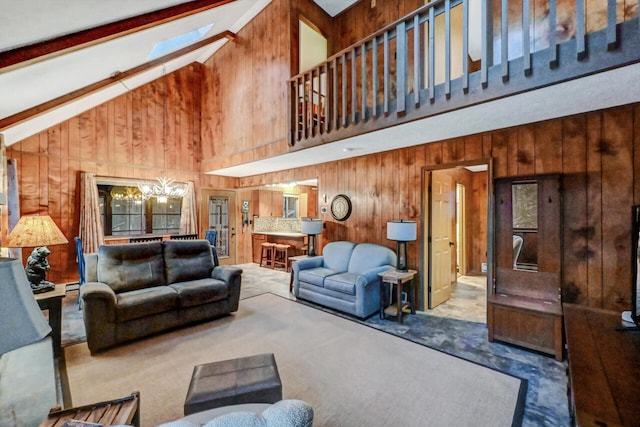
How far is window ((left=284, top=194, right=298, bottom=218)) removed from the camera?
9141 mm

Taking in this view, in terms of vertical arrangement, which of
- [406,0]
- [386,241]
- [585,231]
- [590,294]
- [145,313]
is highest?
[406,0]

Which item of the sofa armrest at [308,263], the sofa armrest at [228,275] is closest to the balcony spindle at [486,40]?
the sofa armrest at [308,263]

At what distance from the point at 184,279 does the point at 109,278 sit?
0.83 meters

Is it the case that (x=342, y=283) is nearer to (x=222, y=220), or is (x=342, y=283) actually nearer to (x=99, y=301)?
(x=99, y=301)

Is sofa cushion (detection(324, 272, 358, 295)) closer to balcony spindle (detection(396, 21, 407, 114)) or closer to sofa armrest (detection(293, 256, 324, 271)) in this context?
sofa armrest (detection(293, 256, 324, 271))

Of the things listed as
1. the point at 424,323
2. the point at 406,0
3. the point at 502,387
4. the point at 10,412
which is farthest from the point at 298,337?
the point at 406,0

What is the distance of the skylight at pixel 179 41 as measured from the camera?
452cm

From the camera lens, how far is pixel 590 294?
9.05ft

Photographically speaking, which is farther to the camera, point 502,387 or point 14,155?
point 14,155

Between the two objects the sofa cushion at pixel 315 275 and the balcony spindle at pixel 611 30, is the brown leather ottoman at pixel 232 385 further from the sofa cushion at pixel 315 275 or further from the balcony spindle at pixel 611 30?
the balcony spindle at pixel 611 30

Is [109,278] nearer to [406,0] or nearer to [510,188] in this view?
[510,188]

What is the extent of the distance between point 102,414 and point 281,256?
5975mm

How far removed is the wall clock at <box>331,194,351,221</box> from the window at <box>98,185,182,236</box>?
409 centimetres

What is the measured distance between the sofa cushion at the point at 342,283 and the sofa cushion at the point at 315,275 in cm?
12
